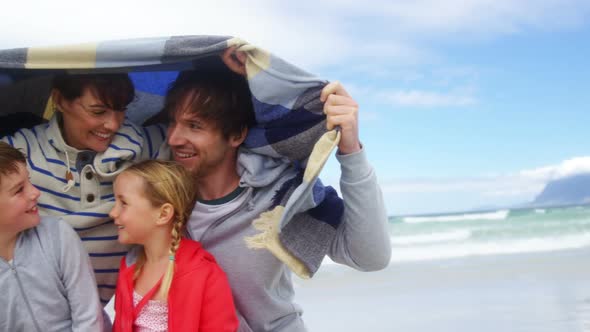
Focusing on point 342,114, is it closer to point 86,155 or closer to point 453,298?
point 86,155

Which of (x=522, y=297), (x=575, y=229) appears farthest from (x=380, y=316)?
(x=575, y=229)

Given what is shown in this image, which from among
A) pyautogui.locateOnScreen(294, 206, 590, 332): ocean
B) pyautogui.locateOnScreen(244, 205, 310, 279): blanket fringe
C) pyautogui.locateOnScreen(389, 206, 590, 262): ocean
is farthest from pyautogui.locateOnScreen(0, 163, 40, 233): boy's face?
pyautogui.locateOnScreen(389, 206, 590, 262): ocean

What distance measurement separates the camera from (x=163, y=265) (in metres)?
1.96

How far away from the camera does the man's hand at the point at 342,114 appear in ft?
6.11

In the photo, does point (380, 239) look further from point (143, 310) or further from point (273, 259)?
point (143, 310)

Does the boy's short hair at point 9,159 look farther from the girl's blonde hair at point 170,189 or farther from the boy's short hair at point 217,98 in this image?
the boy's short hair at point 217,98

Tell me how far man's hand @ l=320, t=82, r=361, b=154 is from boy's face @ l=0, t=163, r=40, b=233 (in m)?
0.83

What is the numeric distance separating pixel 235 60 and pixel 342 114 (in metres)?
0.36

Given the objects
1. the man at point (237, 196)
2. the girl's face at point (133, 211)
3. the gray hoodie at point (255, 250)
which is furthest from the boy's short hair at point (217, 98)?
the girl's face at point (133, 211)

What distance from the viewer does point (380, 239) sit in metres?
2.02

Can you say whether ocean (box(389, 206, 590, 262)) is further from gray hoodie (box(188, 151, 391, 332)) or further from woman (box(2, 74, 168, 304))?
woman (box(2, 74, 168, 304))

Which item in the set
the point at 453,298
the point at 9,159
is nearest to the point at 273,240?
the point at 9,159

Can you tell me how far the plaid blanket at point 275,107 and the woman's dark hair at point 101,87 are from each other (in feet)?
0.12

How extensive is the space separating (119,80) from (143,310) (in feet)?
2.28
